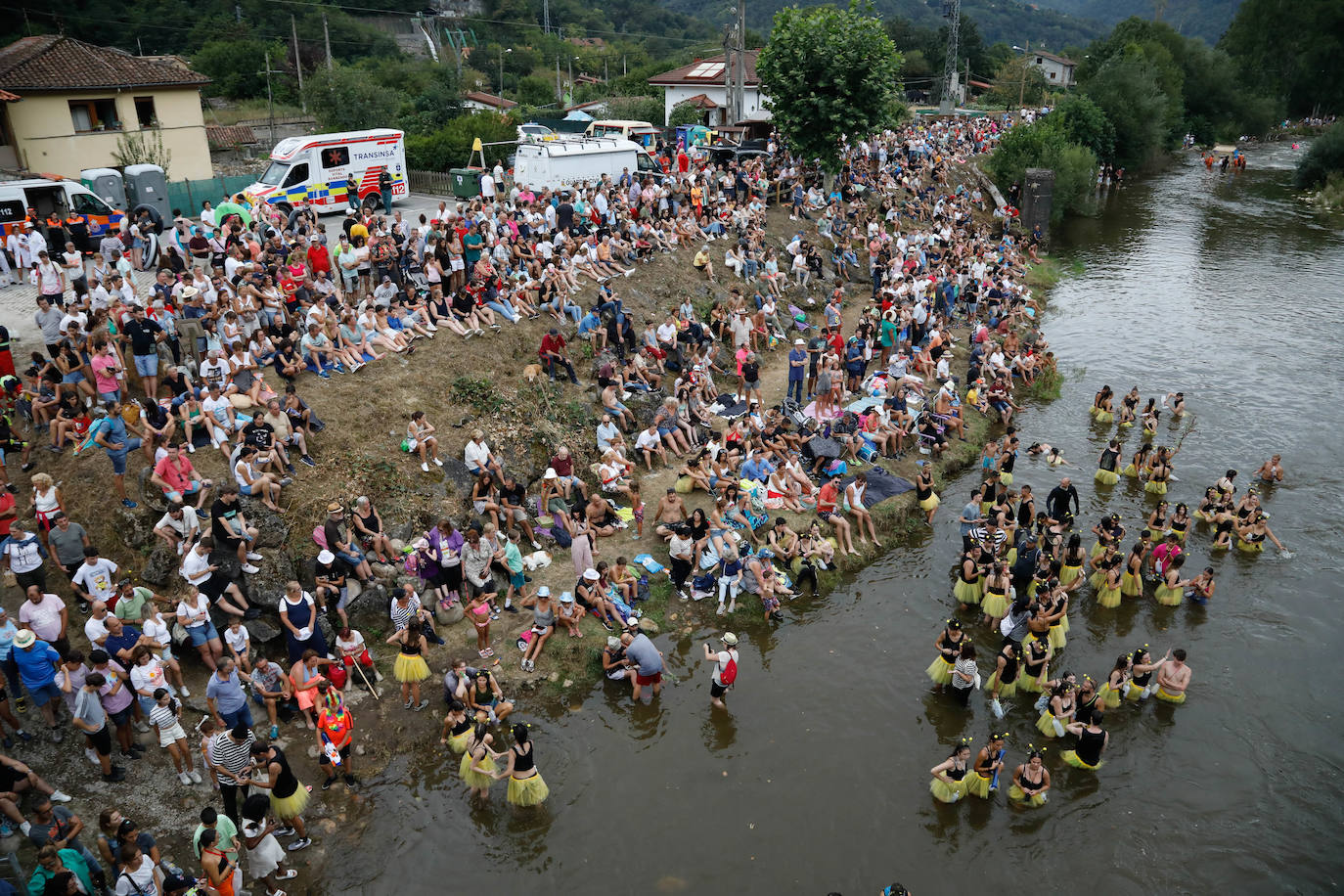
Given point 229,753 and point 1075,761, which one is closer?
point 229,753

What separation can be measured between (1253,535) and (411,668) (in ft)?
54.8

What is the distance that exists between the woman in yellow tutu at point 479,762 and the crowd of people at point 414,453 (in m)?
0.04

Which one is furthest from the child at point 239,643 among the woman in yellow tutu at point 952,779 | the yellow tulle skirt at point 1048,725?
the yellow tulle skirt at point 1048,725

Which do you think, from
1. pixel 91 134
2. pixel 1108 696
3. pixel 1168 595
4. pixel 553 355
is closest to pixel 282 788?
pixel 553 355

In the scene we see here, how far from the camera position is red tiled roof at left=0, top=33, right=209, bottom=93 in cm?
3147

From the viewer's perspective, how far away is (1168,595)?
16312 millimetres

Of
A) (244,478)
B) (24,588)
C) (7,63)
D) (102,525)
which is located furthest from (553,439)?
(7,63)

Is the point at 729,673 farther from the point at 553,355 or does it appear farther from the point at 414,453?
the point at 553,355

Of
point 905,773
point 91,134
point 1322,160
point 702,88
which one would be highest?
point 702,88

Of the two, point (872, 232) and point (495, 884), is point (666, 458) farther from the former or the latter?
point (872, 232)

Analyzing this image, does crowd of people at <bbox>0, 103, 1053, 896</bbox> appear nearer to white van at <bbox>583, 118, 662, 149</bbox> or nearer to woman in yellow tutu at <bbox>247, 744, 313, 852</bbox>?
woman in yellow tutu at <bbox>247, 744, 313, 852</bbox>

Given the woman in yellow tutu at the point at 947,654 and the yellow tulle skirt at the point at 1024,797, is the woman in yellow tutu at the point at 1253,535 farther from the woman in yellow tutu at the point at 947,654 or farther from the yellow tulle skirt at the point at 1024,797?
the yellow tulle skirt at the point at 1024,797

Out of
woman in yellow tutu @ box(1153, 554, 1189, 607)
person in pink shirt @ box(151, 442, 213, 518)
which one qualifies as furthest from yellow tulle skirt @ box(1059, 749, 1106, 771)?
person in pink shirt @ box(151, 442, 213, 518)

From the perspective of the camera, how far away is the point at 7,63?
32.2m
